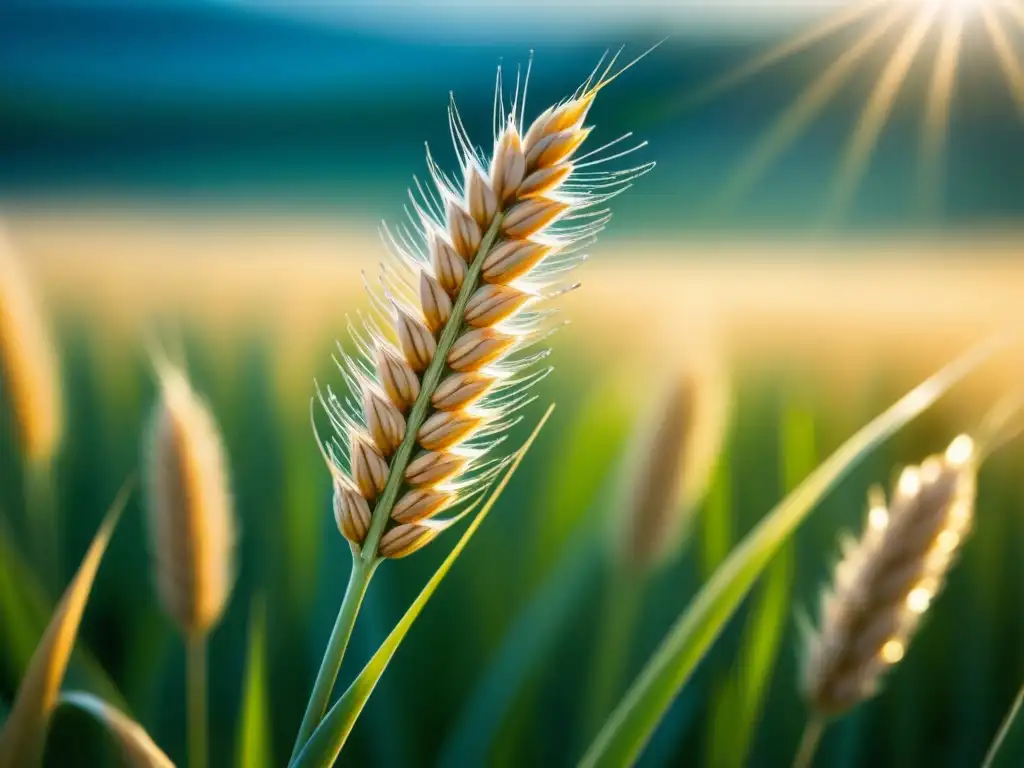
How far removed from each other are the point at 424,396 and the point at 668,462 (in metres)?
0.41

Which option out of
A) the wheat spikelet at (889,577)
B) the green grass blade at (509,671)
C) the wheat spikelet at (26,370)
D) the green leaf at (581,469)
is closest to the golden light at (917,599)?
the wheat spikelet at (889,577)

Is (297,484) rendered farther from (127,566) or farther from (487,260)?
(487,260)

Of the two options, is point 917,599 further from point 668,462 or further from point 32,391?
point 32,391

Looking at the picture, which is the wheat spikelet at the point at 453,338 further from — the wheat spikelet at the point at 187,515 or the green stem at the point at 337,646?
the wheat spikelet at the point at 187,515

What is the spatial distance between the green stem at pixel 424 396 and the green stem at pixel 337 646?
0.04ft

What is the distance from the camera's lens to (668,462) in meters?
0.78

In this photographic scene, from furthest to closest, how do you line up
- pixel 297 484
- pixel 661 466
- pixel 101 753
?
pixel 297 484, pixel 101 753, pixel 661 466

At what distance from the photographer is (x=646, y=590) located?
108 centimetres

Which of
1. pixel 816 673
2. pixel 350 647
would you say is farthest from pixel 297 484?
pixel 816 673

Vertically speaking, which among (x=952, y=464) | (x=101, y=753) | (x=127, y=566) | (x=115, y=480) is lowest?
(x=101, y=753)

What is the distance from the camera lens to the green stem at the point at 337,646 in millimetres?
383

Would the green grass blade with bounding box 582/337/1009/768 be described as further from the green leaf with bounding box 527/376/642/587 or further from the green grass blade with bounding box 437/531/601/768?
the green leaf with bounding box 527/376/642/587

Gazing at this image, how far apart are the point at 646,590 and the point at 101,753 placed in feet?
1.98

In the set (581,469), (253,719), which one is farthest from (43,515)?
(581,469)
